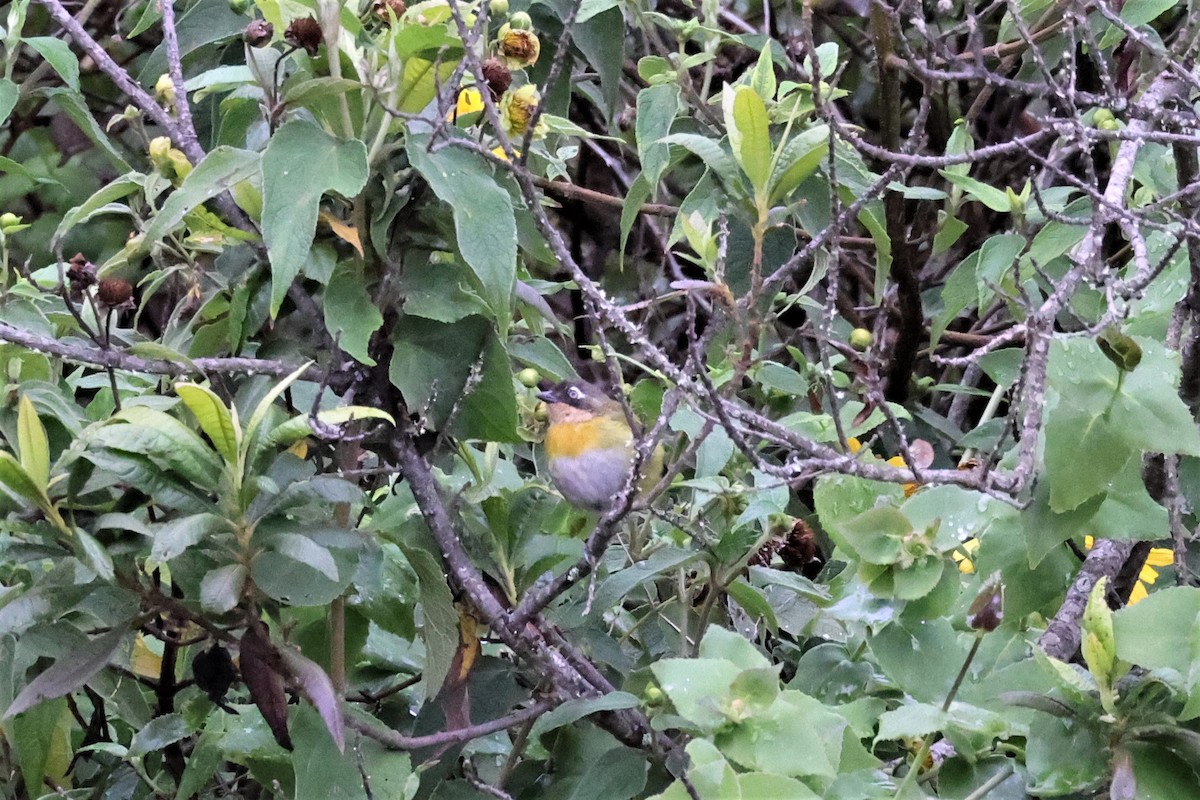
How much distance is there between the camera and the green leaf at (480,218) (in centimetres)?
118

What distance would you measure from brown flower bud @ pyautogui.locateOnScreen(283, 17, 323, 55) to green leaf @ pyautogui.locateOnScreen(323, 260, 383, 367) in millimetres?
223

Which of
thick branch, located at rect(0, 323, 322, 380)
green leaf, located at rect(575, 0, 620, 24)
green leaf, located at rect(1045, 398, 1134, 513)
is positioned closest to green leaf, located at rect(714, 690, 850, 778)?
green leaf, located at rect(1045, 398, 1134, 513)

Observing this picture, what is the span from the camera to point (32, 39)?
1.73m

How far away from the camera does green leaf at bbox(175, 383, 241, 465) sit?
1.14 m

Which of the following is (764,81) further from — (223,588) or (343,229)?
(223,588)

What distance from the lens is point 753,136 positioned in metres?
1.33

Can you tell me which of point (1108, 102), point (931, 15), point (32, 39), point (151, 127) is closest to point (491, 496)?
point (1108, 102)

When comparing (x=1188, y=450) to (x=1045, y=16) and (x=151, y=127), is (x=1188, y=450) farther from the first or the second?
(x=151, y=127)

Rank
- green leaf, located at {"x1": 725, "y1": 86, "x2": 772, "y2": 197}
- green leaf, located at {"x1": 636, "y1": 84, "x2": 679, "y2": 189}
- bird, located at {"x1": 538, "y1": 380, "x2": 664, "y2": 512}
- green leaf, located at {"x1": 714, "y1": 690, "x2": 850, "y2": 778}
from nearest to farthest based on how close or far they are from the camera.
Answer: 1. green leaf, located at {"x1": 714, "y1": 690, "x2": 850, "y2": 778}
2. green leaf, located at {"x1": 725, "y1": 86, "x2": 772, "y2": 197}
3. green leaf, located at {"x1": 636, "y1": 84, "x2": 679, "y2": 189}
4. bird, located at {"x1": 538, "y1": 380, "x2": 664, "y2": 512}

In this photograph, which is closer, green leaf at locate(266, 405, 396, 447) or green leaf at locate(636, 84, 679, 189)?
green leaf at locate(266, 405, 396, 447)

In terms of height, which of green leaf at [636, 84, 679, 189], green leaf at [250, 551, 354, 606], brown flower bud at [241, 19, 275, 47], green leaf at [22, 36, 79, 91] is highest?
brown flower bud at [241, 19, 275, 47]

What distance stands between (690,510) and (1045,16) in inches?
54.8

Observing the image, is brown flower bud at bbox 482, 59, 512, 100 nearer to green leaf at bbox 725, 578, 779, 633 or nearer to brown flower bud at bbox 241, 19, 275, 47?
brown flower bud at bbox 241, 19, 275, 47

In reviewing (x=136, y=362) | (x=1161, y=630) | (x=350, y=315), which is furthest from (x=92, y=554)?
(x=1161, y=630)
